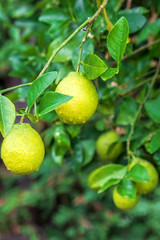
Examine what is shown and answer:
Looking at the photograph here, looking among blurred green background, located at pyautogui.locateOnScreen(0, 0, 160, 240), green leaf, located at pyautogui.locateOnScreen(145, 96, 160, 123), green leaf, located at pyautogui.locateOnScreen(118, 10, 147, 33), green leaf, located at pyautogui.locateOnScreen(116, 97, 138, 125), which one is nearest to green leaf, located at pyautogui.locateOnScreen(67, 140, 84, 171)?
blurred green background, located at pyautogui.locateOnScreen(0, 0, 160, 240)

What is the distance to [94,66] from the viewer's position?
0.53m

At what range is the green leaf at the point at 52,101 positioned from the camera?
479 mm

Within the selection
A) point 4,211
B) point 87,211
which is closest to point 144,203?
point 87,211

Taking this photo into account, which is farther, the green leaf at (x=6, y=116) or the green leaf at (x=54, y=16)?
the green leaf at (x=54, y=16)

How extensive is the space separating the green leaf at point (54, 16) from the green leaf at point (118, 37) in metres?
0.43

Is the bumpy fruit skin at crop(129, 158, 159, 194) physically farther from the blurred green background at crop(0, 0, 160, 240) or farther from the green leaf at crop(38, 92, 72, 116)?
the green leaf at crop(38, 92, 72, 116)

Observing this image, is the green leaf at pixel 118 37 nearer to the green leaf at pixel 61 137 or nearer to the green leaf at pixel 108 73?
the green leaf at pixel 108 73

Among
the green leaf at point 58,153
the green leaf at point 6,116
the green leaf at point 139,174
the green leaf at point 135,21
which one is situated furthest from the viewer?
the green leaf at point 58,153

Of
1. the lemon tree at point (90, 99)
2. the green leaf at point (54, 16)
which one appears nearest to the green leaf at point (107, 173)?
the lemon tree at point (90, 99)

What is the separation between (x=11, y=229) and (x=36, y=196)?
1.43 ft

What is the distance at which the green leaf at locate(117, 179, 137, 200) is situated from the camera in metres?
0.70

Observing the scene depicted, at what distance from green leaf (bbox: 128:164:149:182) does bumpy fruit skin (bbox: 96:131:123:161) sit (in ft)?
0.66

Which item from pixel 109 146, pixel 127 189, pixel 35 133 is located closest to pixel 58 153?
pixel 109 146

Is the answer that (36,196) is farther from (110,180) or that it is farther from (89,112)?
(89,112)
